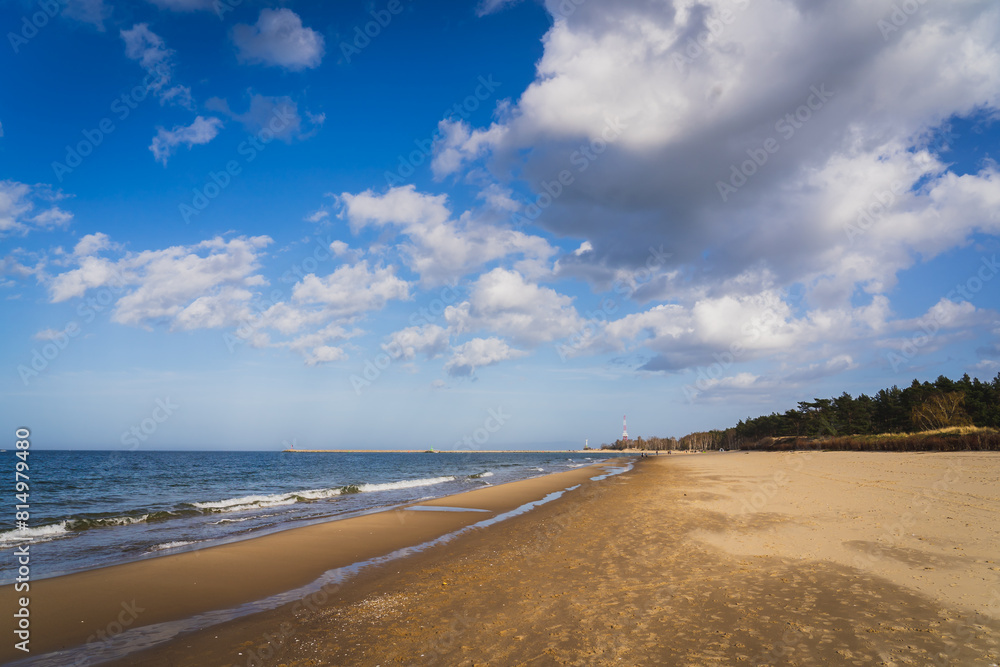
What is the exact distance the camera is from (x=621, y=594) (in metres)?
7.48

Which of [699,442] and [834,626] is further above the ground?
[834,626]

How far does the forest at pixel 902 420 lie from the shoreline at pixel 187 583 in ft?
154

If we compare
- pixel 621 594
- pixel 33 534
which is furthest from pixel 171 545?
pixel 621 594

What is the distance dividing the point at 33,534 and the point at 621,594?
1912cm

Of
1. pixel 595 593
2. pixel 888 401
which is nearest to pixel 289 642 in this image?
pixel 595 593

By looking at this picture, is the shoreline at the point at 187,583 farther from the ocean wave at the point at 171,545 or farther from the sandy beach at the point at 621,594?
the ocean wave at the point at 171,545

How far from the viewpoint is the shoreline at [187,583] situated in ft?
23.4

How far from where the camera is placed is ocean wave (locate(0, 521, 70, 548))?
46.2ft

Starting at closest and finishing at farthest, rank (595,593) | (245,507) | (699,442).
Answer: (595,593)
(245,507)
(699,442)

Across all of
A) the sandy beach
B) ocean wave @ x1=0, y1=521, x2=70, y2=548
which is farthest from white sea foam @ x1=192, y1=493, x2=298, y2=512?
the sandy beach

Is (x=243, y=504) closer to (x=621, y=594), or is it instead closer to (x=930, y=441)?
(x=621, y=594)

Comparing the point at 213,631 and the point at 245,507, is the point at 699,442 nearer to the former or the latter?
the point at 245,507

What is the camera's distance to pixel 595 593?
25.1 feet

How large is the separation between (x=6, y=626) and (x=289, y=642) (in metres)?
5.08
